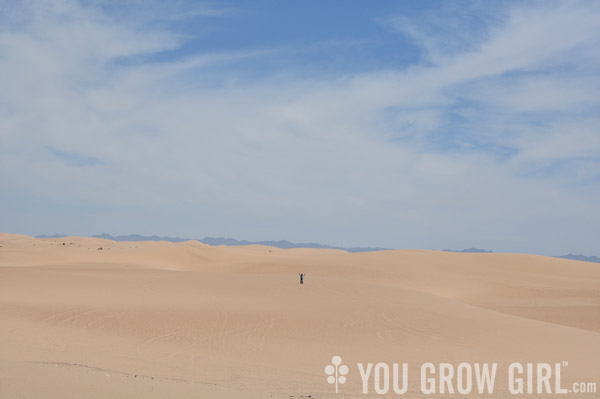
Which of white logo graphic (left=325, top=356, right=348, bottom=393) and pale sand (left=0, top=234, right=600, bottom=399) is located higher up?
pale sand (left=0, top=234, right=600, bottom=399)

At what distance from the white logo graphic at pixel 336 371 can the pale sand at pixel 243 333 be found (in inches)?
5.9

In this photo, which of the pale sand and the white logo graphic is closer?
the pale sand

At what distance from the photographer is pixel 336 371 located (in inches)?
366

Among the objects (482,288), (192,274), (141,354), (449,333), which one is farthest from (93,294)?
(482,288)

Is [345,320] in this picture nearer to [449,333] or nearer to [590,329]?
[449,333]

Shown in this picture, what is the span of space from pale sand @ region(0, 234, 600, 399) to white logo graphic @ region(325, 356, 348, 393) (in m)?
0.15

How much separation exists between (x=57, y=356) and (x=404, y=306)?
35.5 feet

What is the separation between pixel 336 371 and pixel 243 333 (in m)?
3.50

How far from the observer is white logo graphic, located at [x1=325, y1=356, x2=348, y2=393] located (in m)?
8.59

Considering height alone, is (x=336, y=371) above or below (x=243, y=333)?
below

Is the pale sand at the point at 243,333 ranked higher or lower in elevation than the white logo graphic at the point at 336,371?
higher

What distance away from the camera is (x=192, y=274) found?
72.9ft

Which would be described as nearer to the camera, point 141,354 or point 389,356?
point 141,354

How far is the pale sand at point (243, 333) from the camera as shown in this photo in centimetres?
732
